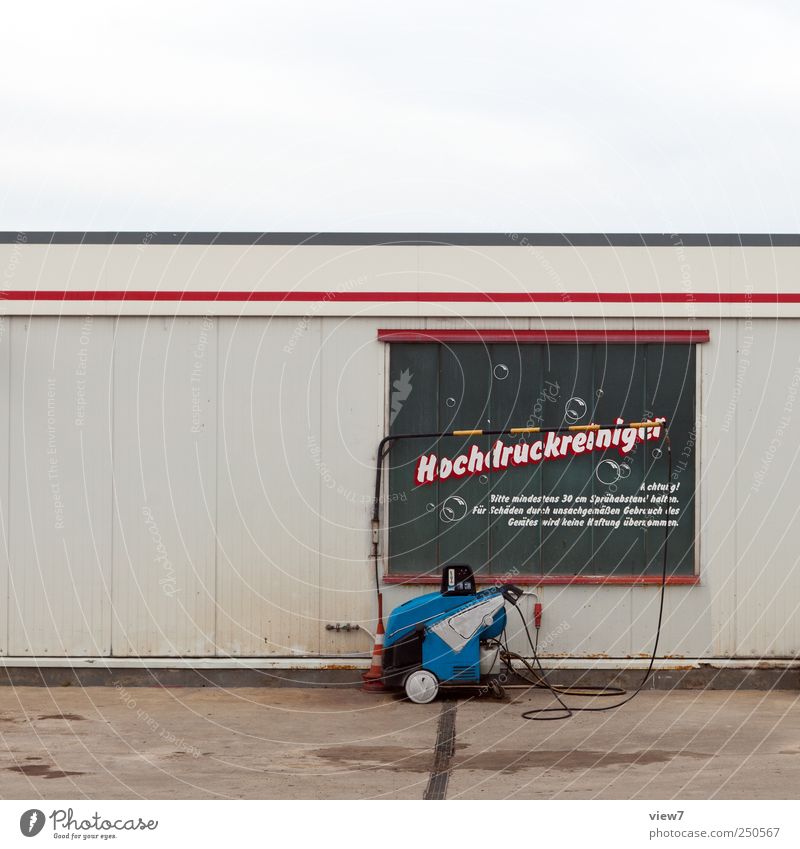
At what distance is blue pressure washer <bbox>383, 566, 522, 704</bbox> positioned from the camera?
11070 millimetres

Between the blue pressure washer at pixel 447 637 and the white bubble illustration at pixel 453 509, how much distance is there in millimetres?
842

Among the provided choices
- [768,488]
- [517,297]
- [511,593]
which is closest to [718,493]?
[768,488]

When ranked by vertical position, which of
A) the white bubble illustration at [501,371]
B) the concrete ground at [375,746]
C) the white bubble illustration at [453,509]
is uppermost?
the white bubble illustration at [501,371]

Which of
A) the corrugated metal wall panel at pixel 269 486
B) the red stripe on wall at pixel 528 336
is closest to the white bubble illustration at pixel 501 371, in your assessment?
the red stripe on wall at pixel 528 336

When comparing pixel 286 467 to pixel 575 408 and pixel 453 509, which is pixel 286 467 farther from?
pixel 575 408

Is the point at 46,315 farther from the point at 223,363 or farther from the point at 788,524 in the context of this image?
Answer: the point at 788,524

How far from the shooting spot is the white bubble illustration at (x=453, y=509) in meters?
12.1

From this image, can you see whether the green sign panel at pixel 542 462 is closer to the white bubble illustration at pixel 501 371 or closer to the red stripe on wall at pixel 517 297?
the white bubble illustration at pixel 501 371

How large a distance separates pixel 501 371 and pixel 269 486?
2.39 metres

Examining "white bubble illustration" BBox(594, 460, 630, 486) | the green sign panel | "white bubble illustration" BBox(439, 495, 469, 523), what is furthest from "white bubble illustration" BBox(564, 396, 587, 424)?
"white bubble illustration" BBox(439, 495, 469, 523)

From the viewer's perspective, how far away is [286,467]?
478 inches

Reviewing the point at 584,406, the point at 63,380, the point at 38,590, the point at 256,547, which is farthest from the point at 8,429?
the point at 584,406

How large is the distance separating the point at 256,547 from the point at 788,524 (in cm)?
490

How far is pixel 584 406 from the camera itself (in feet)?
39.7
